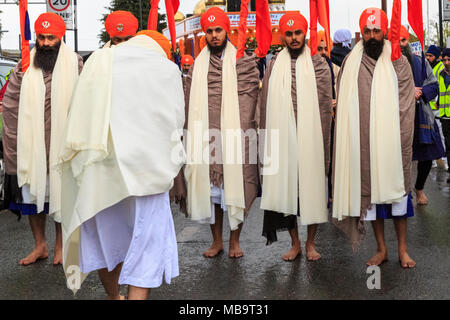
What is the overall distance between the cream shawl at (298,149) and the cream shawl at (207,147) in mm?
295

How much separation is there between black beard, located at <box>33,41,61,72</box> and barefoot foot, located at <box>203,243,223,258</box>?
221 cm

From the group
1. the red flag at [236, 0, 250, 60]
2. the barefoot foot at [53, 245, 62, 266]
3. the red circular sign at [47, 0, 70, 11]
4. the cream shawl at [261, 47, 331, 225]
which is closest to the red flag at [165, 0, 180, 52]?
the red flag at [236, 0, 250, 60]

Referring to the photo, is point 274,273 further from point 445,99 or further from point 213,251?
point 445,99

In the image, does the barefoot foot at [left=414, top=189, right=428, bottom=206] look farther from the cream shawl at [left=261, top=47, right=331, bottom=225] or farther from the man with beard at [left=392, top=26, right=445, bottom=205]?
the cream shawl at [left=261, top=47, right=331, bottom=225]

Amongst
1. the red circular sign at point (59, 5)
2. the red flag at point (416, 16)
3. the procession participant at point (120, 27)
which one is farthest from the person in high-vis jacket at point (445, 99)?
the red circular sign at point (59, 5)

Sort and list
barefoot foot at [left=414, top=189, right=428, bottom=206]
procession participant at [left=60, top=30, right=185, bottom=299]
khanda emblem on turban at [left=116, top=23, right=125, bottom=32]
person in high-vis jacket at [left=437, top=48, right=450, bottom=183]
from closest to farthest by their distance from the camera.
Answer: procession participant at [left=60, top=30, right=185, bottom=299] < khanda emblem on turban at [left=116, top=23, right=125, bottom=32] < barefoot foot at [left=414, top=189, right=428, bottom=206] < person in high-vis jacket at [left=437, top=48, right=450, bottom=183]

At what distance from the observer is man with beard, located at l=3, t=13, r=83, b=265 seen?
5402 millimetres

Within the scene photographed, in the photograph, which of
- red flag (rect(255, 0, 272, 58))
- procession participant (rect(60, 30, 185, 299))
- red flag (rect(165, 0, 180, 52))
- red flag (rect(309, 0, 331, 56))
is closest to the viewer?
procession participant (rect(60, 30, 185, 299))

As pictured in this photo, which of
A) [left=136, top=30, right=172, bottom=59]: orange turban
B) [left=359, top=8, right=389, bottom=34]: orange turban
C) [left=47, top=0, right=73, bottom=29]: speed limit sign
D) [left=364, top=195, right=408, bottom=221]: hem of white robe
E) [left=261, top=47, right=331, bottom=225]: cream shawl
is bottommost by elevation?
[left=364, top=195, right=408, bottom=221]: hem of white robe

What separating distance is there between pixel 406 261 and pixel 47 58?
366cm

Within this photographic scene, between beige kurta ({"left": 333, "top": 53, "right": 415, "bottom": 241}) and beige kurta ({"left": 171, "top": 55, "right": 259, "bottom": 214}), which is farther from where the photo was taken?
beige kurta ({"left": 171, "top": 55, "right": 259, "bottom": 214})

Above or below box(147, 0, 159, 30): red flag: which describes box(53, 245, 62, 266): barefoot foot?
below

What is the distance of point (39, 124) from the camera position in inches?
215

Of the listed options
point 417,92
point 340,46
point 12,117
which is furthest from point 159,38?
point 340,46
